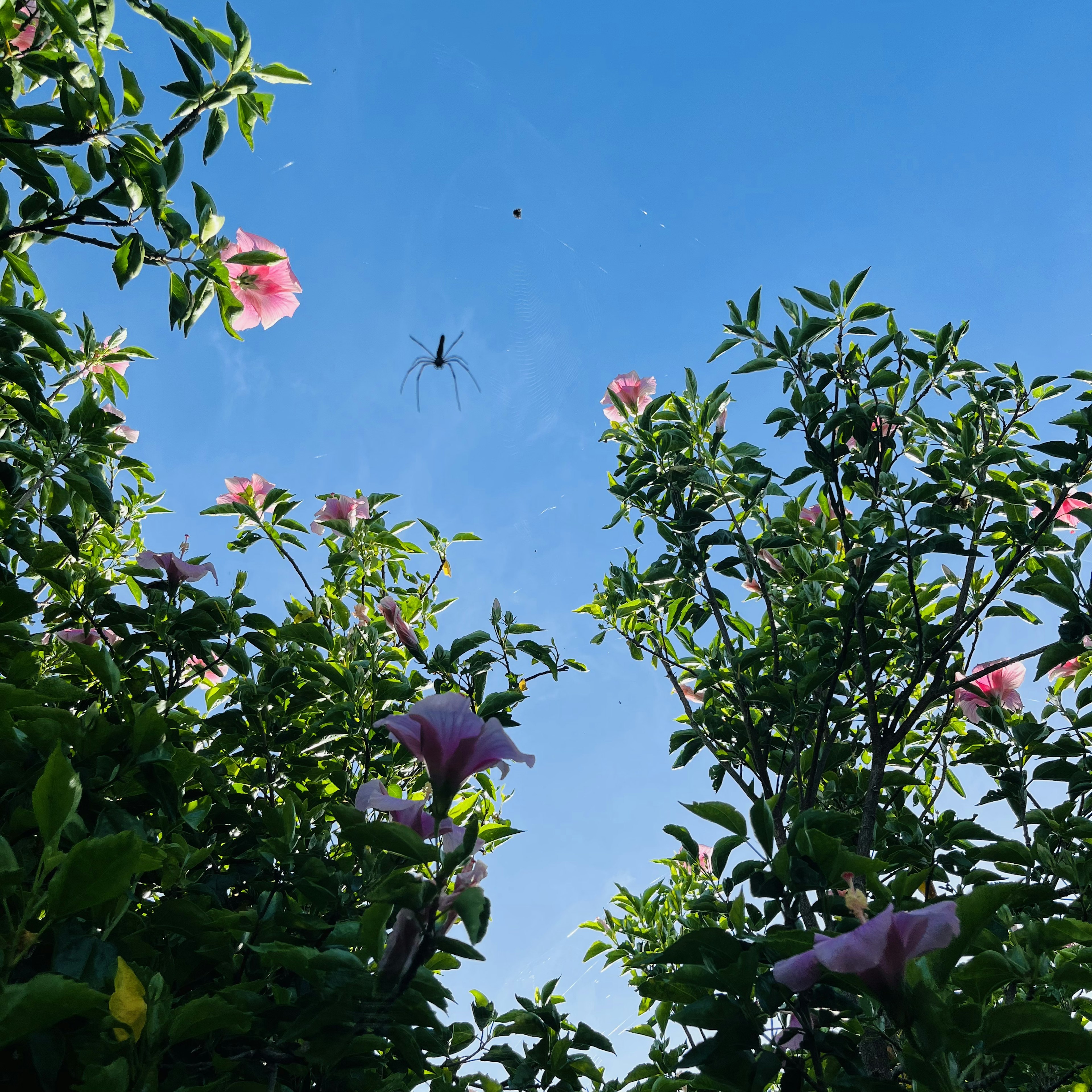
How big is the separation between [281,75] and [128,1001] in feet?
5.61

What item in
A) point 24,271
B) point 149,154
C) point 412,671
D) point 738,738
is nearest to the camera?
point 149,154

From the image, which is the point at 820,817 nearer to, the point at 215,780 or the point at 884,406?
the point at 215,780

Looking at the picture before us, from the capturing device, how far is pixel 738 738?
2.51 m

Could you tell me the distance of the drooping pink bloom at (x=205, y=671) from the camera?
1.98 metres

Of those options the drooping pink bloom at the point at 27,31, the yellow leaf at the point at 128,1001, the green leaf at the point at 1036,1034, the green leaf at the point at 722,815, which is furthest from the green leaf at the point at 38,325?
the green leaf at the point at 1036,1034

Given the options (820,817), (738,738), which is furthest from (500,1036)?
(738,738)

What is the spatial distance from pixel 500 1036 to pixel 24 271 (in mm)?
1813

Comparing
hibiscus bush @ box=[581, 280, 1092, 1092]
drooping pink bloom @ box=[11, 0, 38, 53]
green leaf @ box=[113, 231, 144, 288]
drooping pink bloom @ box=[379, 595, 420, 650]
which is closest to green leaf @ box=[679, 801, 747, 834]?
hibiscus bush @ box=[581, 280, 1092, 1092]

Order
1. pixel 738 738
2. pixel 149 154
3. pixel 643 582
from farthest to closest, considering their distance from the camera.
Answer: pixel 643 582
pixel 738 738
pixel 149 154

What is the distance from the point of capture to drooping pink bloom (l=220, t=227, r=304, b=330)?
187 cm

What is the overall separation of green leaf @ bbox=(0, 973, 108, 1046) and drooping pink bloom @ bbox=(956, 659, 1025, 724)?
7.22 feet

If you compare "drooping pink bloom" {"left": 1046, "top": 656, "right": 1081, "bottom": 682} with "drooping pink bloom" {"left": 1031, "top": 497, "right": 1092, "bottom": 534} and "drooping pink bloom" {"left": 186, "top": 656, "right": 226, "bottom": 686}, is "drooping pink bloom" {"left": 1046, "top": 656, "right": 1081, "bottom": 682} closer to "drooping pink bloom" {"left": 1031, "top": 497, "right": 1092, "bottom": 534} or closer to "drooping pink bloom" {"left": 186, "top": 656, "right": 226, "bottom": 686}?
"drooping pink bloom" {"left": 1031, "top": 497, "right": 1092, "bottom": 534}

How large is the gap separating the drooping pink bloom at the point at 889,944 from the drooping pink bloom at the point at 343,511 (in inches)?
78.3

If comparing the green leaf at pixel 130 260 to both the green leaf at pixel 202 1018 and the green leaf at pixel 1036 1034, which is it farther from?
the green leaf at pixel 1036 1034
